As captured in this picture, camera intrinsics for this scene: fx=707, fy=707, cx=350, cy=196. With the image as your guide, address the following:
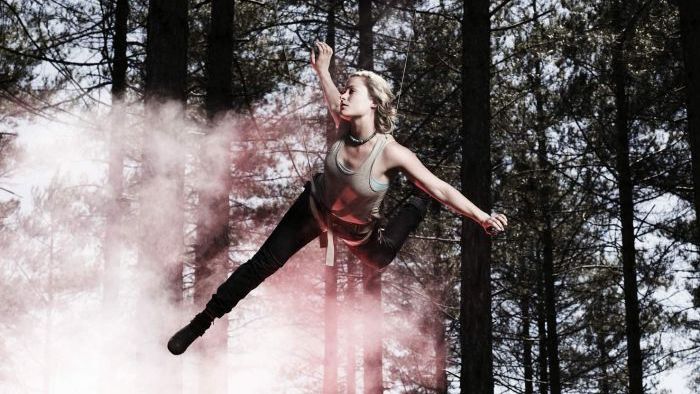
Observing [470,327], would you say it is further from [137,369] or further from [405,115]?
[405,115]

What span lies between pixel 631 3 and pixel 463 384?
23.9ft

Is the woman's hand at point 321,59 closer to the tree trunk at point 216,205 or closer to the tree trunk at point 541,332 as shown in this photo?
the tree trunk at point 216,205

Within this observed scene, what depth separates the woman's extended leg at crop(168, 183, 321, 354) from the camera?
14.1 feet

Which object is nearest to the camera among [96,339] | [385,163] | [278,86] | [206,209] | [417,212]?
[385,163]

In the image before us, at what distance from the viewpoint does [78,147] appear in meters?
13.6

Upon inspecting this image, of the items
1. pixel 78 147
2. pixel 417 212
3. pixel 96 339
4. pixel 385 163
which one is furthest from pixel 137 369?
pixel 78 147

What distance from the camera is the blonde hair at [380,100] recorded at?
12.9 ft

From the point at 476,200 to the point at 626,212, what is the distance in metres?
5.70

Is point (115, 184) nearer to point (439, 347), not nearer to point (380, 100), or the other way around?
point (439, 347)

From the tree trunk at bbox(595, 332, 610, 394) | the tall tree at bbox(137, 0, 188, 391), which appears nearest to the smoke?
the tall tree at bbox(137, 0, 188, 391)

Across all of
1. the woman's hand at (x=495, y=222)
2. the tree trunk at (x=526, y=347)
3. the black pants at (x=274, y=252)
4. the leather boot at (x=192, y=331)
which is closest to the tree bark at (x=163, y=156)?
the leather boot at (x=192, y=331)

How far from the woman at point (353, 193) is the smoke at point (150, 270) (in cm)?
27

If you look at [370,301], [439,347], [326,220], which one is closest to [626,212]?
[370,301]

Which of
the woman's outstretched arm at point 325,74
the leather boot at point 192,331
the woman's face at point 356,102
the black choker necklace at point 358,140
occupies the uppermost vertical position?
the woman's outstretched arm at point 325,74
